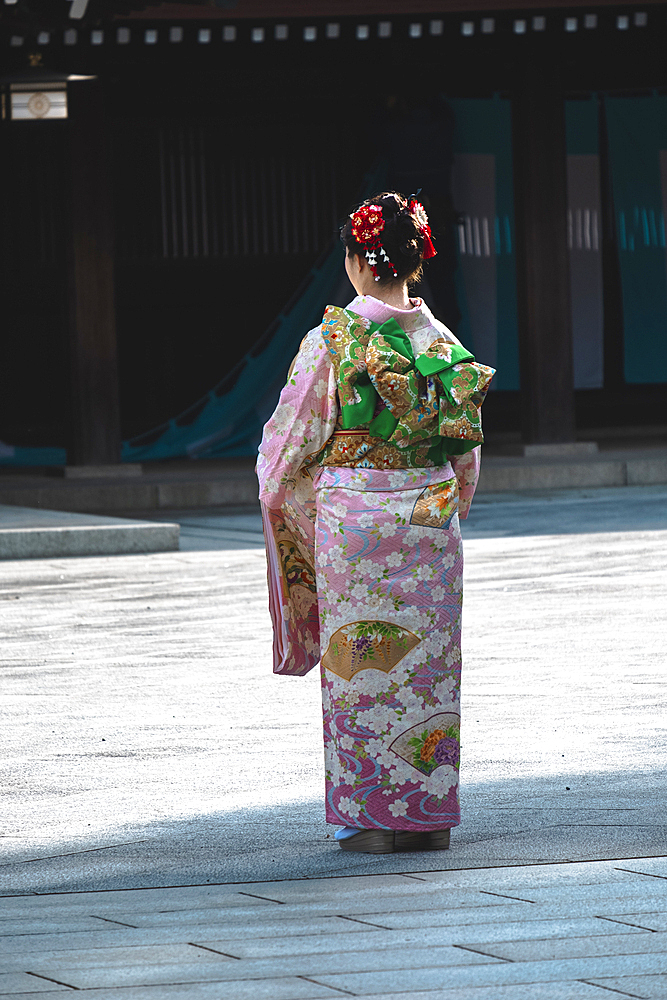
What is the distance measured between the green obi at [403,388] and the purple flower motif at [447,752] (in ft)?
2.27

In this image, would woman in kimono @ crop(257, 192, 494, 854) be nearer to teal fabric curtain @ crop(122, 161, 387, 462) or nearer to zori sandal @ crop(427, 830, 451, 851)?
zori sandal @ crop(427, 830, 451, 851)

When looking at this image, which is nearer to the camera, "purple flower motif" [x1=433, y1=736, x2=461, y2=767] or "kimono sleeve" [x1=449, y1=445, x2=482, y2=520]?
"purple flower motif" [x1=433, y1=736, x2=461, y2=767]

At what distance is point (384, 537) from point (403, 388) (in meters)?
0.36

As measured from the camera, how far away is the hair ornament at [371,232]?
13.4 feet

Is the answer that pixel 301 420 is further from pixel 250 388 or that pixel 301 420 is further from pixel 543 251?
pixel 250 388

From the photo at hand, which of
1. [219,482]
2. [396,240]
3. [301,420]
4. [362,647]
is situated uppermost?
[396,240]

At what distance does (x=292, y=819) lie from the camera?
4.18m

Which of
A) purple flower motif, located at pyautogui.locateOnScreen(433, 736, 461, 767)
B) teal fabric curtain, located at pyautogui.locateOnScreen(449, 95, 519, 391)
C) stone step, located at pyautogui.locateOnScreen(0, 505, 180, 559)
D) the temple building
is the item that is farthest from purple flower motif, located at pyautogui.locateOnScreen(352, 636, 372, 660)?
teal fabric curtain, located at pyautogui.locateOnScreen(449, 95, 519, 391)

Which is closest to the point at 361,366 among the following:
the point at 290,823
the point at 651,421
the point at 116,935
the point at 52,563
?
the point at 290,823

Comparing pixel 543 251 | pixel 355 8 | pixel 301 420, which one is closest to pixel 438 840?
pixel 301 420

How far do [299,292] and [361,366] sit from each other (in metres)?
11.8

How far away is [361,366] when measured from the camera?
13.1 ft

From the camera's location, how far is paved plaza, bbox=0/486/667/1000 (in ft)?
9.41

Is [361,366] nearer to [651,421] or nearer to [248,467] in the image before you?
[248,467]
